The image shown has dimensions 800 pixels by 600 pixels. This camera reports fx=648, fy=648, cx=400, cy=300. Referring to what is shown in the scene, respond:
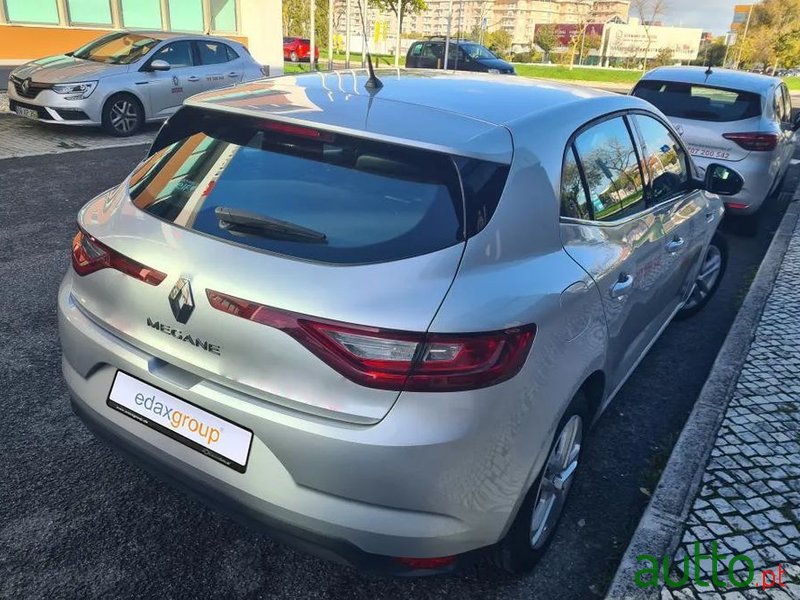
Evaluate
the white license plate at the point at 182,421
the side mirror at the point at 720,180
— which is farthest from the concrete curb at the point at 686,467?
the white license plate at the point at 182,421

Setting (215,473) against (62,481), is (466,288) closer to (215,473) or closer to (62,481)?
(215,473)

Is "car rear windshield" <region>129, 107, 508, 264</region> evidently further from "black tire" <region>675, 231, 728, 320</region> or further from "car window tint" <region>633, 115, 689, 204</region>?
"black tire" <region>675, 231, 728, 320</region>

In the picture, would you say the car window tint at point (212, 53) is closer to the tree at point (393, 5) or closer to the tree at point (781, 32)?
the tree at point (393, 5)

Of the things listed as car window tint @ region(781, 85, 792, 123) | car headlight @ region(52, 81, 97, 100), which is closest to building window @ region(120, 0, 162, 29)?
car headlight @ region(52, 81, 97, 100)

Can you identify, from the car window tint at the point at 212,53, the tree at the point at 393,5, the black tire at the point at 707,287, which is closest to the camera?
the black tire at the point at 707,287

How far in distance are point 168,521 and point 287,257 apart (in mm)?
1375

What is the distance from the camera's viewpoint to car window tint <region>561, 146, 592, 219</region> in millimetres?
2400

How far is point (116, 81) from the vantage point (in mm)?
10250

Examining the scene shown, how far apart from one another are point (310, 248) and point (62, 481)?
1733 mm

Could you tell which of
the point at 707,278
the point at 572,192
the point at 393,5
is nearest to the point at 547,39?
the point at 393,5

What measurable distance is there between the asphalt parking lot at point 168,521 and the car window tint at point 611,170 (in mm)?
1314

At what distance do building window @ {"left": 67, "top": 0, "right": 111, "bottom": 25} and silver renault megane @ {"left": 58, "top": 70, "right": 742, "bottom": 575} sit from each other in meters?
14.0

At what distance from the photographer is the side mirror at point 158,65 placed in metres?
10.6

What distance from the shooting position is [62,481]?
2807 mm
